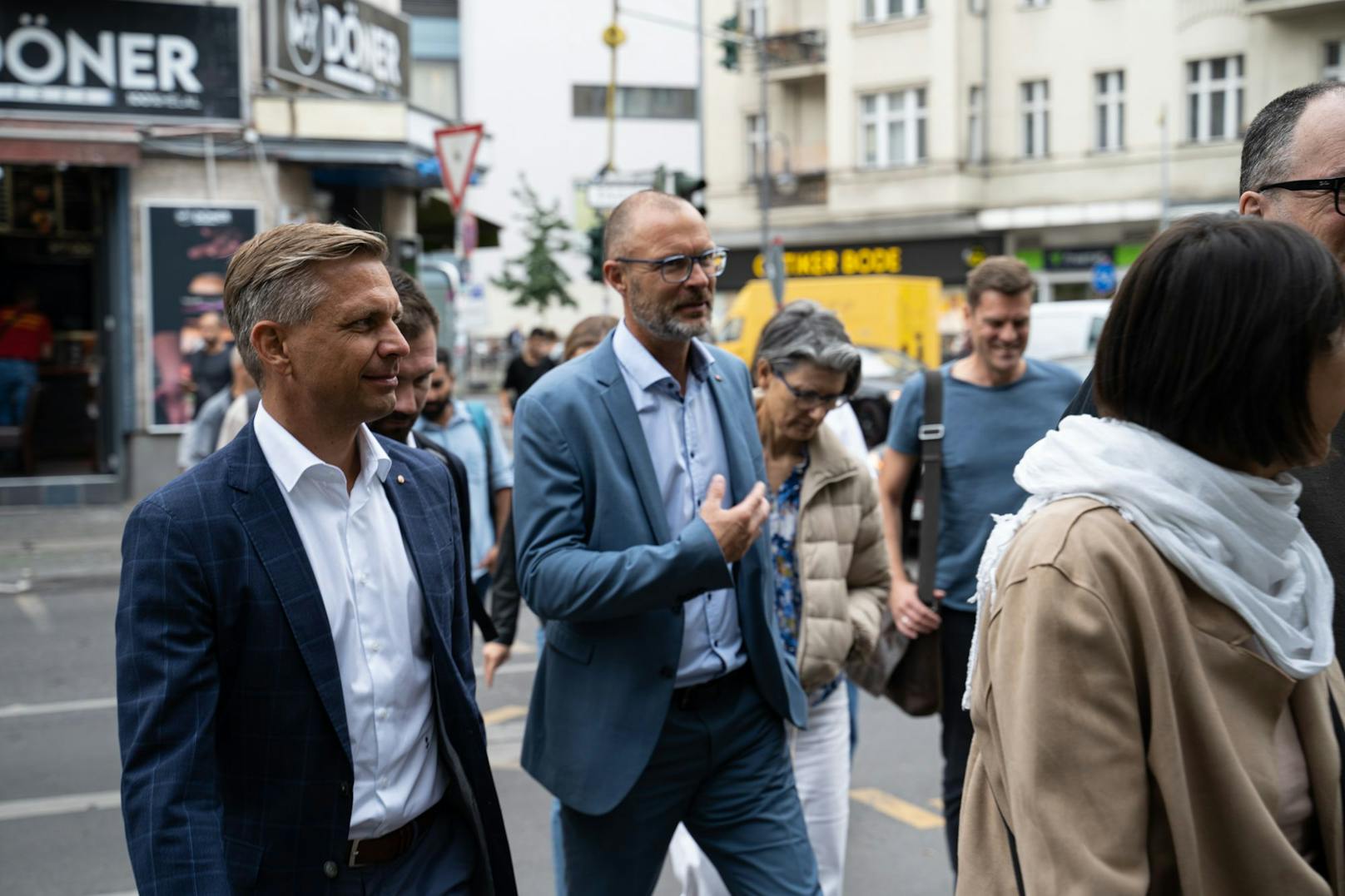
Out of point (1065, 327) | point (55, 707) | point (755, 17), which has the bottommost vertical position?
point (55, 707)

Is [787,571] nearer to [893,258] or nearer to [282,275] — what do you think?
[282,275]

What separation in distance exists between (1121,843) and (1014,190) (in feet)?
107

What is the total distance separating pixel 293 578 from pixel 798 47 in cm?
3557

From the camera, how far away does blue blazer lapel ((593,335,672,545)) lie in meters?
3.43

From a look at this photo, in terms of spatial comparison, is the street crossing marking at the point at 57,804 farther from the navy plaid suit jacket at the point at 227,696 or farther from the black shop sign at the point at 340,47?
the black shop sign at the point at 340,47

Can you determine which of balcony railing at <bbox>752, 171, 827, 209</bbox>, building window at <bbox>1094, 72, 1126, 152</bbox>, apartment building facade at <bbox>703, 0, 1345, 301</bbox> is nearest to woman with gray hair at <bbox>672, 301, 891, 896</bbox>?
apartment building facade at <bbox>703, 0, 1345, 301</bbox>

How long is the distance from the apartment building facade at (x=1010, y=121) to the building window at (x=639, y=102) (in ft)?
72.7

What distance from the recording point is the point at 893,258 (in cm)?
3416

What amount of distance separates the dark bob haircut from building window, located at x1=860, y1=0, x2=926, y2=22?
110 feet

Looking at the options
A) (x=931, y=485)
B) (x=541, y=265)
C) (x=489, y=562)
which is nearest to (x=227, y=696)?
(x=931, y=485)

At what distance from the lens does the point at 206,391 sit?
13.6 metres

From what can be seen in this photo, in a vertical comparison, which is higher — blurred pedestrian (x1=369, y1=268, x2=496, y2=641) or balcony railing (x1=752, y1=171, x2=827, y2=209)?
balcony railing (x1=752, y1=171, x2=827, y2=209)

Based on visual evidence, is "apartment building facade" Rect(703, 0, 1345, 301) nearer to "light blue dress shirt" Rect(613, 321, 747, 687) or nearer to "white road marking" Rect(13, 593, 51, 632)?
"white road marking" Rect(13, 593, 51, 632)

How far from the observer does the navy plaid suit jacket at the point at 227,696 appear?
2.31m
